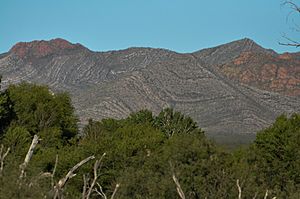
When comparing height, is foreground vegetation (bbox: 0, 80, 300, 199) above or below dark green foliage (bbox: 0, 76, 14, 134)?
below

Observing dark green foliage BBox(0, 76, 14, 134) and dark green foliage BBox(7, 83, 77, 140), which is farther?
dark green foliage BBox(7, 83, 77, 140)

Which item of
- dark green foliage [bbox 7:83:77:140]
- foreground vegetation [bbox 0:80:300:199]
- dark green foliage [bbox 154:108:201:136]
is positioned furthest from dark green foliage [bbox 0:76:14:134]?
dark green foliage [bbox 154:108:201:136]

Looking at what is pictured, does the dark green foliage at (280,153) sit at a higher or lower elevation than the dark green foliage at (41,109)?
lower

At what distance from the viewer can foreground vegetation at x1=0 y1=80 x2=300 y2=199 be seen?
39.5 m

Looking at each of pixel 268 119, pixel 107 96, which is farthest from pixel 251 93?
pixel 107 96

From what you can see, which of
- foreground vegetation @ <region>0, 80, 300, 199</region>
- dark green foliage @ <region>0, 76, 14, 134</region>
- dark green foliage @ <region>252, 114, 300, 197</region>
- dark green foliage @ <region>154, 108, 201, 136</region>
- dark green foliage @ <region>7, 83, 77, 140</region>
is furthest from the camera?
dark green foliage @ <region>154, 108, 201, 136</region>

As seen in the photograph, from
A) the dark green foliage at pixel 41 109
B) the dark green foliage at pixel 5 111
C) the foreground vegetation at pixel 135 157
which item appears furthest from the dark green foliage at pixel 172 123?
the dark green foliage at pixel 5 111

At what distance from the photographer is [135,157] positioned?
5597cm

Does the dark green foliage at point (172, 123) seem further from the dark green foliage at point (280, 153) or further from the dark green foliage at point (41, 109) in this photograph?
the dark green foliage at point (280, 153)

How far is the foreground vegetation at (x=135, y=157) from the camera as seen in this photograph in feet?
130

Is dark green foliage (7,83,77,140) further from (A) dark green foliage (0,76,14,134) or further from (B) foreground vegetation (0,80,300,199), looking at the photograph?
(A) dark green foliage (0,76,14,134)

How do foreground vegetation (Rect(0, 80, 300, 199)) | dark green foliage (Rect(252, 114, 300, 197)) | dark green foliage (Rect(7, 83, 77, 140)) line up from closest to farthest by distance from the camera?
foreground vegetation (Rect(0, 80, 300, 199)), dark green foliage (Rect(252, 114, 300, 197)), dark green foliage (Rect(7, 83, 77, 140))

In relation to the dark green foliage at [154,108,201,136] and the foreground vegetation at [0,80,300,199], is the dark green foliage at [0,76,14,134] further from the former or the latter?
the dark green foliage at [154,108,201,136]

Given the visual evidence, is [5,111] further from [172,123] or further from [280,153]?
[172,123]
